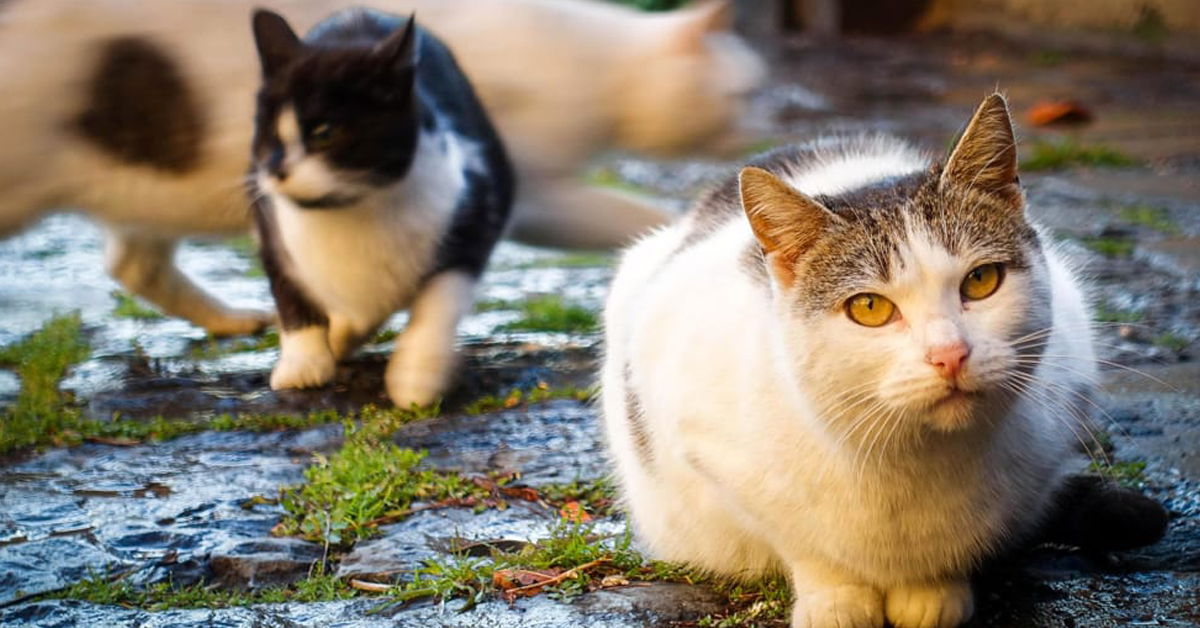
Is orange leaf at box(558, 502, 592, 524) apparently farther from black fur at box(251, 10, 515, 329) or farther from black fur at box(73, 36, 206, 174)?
black fur at box(73, 36, 206, 174)

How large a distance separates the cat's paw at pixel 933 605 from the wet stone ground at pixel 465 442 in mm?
59

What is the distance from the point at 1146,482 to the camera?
8.79 feet

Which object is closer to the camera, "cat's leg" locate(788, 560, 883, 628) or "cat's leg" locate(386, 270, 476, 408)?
"cat's leg" locate(788, 560, 883, 628)


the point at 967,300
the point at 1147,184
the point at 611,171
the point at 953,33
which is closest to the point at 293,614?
the point at 967,300

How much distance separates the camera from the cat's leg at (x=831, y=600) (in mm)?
2189

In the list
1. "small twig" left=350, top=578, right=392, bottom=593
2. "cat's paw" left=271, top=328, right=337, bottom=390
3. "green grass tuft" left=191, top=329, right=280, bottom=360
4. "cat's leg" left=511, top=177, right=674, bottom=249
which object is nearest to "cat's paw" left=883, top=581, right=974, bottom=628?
"small twig" left=350, top=578, right=392, bottom=593

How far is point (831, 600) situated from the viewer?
220cm

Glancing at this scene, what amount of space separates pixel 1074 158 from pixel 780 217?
13.4ft

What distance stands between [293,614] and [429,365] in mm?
1380

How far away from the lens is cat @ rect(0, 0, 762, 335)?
13.1 ft

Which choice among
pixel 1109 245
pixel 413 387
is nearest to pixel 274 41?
pixel 413 387

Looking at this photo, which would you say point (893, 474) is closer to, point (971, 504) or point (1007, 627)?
point (971, 504)

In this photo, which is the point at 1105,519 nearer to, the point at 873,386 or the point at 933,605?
the point at 933,605

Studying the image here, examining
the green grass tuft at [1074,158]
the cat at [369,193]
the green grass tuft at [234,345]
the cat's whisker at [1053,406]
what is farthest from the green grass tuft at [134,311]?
the green grass tuft at [1074,158]
